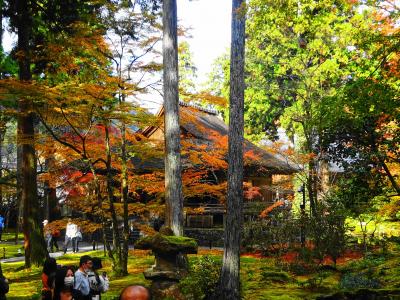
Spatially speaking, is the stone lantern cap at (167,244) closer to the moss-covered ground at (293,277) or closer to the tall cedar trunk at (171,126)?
the moss-covered ground at (293,277)

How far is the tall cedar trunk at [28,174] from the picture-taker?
48.0 ft

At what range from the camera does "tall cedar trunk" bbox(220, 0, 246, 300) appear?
8633 mm

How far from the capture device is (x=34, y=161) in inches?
598

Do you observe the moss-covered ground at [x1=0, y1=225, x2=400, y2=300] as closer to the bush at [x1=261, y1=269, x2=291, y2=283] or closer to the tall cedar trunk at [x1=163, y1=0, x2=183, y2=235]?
the bush at [x1=261, y1=269, x2=291, y2=283]

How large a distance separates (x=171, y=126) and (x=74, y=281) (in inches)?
267

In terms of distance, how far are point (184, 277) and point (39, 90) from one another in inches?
258

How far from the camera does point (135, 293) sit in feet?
7.11

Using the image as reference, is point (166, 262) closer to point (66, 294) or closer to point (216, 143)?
point (66, 294)

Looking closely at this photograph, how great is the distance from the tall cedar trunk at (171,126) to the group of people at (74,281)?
4.91m

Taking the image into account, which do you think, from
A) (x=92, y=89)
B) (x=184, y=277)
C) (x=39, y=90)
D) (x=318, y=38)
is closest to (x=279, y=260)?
(x=184, y=277)

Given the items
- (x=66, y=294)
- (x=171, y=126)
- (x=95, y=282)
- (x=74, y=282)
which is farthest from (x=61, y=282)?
(x=171, y=126)

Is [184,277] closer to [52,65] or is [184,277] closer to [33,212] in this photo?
[33,212]

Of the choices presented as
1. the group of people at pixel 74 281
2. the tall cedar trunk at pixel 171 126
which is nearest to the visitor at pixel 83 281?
the group of people at pixel 74 281

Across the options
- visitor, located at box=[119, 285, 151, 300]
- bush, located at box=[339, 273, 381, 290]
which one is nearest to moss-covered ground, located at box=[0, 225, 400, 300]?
bush, located at box=[339, 273, 381, 290]
